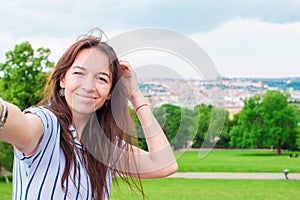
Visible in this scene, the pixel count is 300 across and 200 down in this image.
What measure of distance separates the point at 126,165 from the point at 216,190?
16.2 metres

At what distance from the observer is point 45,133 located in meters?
1.36

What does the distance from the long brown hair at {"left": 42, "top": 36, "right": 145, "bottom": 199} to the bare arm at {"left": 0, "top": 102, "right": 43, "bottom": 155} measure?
0.17m

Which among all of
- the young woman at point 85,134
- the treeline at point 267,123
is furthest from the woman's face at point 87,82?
the treeline at point 267,123

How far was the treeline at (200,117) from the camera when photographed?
1.81 m

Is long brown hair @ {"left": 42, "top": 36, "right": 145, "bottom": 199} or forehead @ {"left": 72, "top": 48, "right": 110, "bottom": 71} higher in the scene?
forehead @ {"left": 72, "top": 48, "right": 110, "bottom": 71}

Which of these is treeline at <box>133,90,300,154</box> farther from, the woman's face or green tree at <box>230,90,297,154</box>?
the woman's face

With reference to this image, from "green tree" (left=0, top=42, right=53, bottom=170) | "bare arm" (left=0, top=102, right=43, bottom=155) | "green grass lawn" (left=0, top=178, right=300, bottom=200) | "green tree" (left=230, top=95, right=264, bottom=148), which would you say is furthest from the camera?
"green tree" (left=230, top=95, right=264, bottom=148)

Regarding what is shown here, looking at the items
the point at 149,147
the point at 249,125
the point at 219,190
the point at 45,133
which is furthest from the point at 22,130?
the point at 249,125

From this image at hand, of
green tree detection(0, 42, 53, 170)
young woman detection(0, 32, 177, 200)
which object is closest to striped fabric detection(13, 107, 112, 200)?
young woman detection(0, 32, 177, 200)

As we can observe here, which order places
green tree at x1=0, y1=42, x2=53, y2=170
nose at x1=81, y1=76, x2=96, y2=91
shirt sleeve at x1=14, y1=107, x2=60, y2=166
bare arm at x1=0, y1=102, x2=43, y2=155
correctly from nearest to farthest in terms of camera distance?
bare arm at x1=0, y1=102, x2=43, y2=155
shirt sleeve at x1=14, y1=107, x2=60, y2=166
nose at x1=81, y1=76, x2=96, y2=91
green tree at x1=0, y1=42, x2=53, y2=170

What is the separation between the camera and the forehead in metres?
1.51

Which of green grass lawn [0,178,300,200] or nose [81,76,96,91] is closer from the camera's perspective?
nose [81,76,96,91]

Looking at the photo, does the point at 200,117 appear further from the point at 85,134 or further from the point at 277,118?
the point at 277,118

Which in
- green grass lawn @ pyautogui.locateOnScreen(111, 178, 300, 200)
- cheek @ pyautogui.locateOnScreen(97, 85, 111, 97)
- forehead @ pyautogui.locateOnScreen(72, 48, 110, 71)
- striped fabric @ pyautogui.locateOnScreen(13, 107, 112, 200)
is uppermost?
forehead @ pyautogui.locateOnScreen(72, 48, 110, 71)
